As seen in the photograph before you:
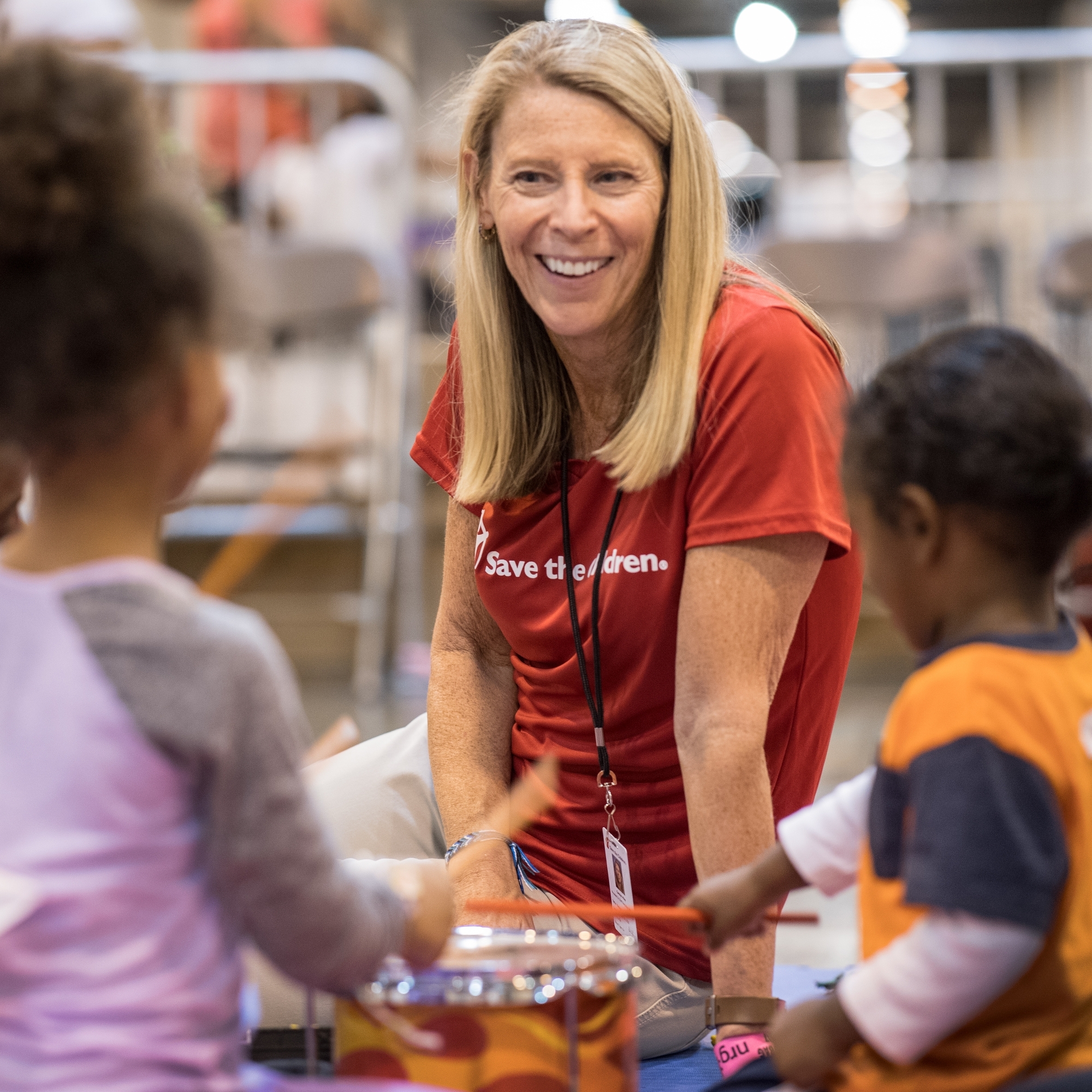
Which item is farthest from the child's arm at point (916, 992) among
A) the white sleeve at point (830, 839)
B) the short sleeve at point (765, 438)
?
the short sleeve at point (765, 438)

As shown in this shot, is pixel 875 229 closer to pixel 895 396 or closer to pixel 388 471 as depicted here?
pixel 388 471

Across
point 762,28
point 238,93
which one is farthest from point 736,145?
point 238,93

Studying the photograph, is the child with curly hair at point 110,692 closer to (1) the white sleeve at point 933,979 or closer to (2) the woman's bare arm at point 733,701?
(1) the white sleeve at point 933,979

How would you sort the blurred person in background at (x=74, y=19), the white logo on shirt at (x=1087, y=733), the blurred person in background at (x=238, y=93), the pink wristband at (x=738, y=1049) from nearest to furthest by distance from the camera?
1. the white logo on shirt at (x=1087, y=733)
2. the pink wristband at (x=738, y=1049)
3. the blurred person in background at (x=74, y=19)
4. the blurred person in background at (x=238, y=93)

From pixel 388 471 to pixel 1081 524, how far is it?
3.63m

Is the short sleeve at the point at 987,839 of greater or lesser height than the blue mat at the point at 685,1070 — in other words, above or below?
above

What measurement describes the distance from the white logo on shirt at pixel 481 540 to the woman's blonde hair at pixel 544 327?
0.04m

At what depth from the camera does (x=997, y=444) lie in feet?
3.02

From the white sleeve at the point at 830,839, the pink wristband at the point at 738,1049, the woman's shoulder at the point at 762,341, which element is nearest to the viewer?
the white sleeve at the point at 830,839

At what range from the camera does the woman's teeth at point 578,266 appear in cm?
155

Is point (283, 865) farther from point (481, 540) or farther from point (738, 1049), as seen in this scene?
point (481, 540)

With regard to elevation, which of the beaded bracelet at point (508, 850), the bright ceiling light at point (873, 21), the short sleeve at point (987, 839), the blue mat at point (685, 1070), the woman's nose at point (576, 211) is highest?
the bright ceiling light at point (873, 21)

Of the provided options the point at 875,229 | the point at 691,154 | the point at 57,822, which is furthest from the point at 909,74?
the point at 57,822

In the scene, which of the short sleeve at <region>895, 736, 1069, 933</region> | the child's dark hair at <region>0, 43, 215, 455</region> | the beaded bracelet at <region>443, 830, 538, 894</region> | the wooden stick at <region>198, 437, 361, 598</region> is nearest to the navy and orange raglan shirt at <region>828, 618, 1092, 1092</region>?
the short sleeve at <region>895, 736, 1069, 933</region>
